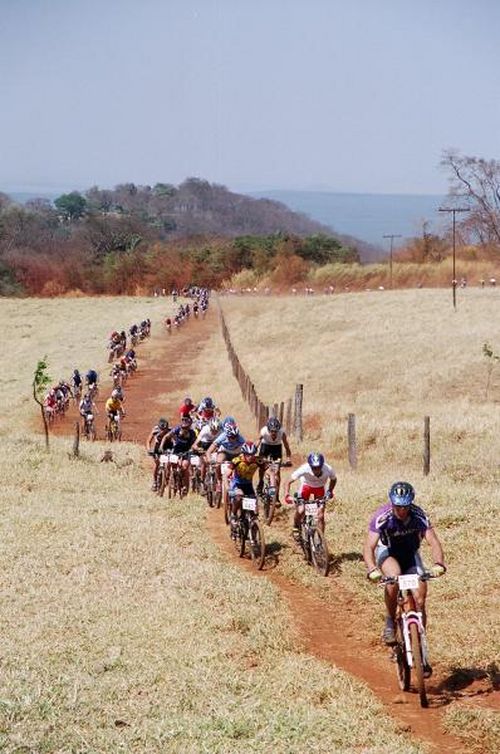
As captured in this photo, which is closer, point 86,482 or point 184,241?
point 86,482

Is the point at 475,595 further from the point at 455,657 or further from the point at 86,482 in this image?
the point at 86,482

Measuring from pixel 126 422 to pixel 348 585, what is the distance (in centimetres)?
2434

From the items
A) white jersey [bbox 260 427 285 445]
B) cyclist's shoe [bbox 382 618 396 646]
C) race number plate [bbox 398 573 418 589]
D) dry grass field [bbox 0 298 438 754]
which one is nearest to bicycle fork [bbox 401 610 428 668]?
race number plate [bbox 398 573 418 589]

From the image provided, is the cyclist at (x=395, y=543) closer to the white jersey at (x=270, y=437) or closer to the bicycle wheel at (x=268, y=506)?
the bicycle wheel at (x=268, y=506)

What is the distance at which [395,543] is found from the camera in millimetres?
10375

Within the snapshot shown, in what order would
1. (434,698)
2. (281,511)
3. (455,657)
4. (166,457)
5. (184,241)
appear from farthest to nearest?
(184,241), (166,457), (281,511), (455,657), (434,698)

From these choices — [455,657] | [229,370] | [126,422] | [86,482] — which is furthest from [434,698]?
[229,370]

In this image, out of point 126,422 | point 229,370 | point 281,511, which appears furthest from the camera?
point 229,370

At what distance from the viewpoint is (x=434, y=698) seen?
32.5ft

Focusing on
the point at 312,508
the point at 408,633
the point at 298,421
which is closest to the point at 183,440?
the point at 312,508

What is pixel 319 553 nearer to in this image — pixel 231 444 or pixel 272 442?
pixel 231 444

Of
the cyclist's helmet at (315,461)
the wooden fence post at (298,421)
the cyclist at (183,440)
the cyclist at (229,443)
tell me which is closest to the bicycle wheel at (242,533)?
the cyclist's helmet at (315,461)

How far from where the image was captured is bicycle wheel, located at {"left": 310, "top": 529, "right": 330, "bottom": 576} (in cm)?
1426

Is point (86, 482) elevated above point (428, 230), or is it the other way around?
point (428, 230)
